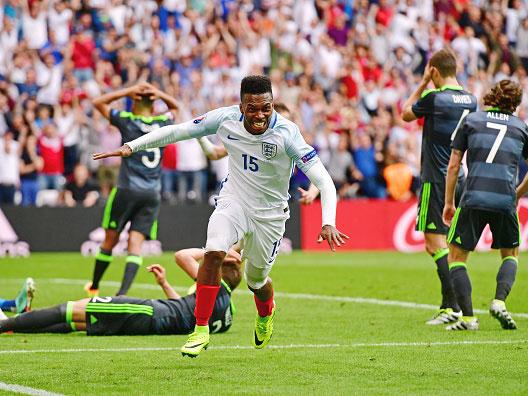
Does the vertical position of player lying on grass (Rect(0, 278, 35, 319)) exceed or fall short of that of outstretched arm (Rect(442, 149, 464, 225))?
it falls short

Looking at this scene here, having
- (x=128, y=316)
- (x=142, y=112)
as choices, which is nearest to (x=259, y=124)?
(x=128, y=316)

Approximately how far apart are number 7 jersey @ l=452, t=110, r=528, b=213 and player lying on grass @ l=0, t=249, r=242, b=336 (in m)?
2.32

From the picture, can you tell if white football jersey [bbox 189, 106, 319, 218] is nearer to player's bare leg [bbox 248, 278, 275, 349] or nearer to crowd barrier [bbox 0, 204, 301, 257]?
player's bare leg [bbox 248, 278, 275, 349]

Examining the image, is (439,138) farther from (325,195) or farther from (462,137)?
(325,195)

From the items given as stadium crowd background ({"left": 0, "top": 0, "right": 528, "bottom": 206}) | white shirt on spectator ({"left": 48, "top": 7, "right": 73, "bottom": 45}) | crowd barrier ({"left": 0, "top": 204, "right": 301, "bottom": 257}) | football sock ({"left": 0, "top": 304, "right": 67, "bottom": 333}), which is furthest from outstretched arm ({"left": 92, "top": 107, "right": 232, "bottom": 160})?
white shirt on spectator ({"left": 48, "top": 7, "right": 73, "bottom": 45})

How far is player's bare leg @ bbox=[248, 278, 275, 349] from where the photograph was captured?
29.4ft

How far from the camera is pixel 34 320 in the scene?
9.45 metres

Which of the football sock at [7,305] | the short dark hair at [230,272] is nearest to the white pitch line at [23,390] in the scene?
the short dark hair at [230,272]

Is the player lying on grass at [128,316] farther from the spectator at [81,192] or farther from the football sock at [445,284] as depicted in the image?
the spectator at [81,192]

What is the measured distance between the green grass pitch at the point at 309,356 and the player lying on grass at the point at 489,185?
446 millimetres

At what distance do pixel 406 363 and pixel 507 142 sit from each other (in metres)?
3.03

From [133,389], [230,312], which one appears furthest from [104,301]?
[133,389]

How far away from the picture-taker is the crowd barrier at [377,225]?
2452cm

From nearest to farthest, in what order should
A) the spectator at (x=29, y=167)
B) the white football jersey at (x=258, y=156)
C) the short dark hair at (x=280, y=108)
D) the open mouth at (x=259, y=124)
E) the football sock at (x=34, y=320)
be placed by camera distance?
the open mouth at (x=259, y=124) → the white football jersey at (x=258, y=156) → the football sock at (x=34, y=320) → the short dark hair at (x=280, y=108) → the spectator at (x=29, y=167)
